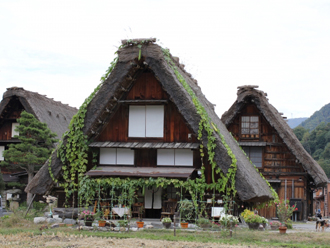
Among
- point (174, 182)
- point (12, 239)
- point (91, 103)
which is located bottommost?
point (12, 239)

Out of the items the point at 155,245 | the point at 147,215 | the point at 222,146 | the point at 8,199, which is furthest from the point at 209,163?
the point at 8,199

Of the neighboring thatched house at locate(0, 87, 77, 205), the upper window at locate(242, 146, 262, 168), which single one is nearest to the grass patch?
the upper window at locate(242, 146, 262, 168)

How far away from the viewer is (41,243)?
13.3 m

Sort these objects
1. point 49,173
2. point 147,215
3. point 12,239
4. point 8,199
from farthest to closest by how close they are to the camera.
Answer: point 8,199, point 147,215, point 49,173, point 12,239

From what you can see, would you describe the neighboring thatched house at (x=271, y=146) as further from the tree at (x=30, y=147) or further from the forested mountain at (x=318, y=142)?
the forested mountain at (x=318, y=142)

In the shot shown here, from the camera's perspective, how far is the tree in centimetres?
2867

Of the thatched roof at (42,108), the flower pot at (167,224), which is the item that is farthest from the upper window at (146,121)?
the thatched roof at (42,108)

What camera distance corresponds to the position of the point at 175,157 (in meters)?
19.4

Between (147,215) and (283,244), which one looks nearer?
(283,244)

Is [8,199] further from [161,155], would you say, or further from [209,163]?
[209,163]

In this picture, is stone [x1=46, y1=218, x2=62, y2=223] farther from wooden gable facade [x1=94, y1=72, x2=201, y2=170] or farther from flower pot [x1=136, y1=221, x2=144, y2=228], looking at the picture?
wooden gable facade [x1=94, y1=72, x2=201, y2=170]

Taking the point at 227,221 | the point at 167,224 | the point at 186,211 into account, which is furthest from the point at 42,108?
the point at 227,221

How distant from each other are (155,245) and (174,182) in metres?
5.31

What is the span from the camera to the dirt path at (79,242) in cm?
1298
